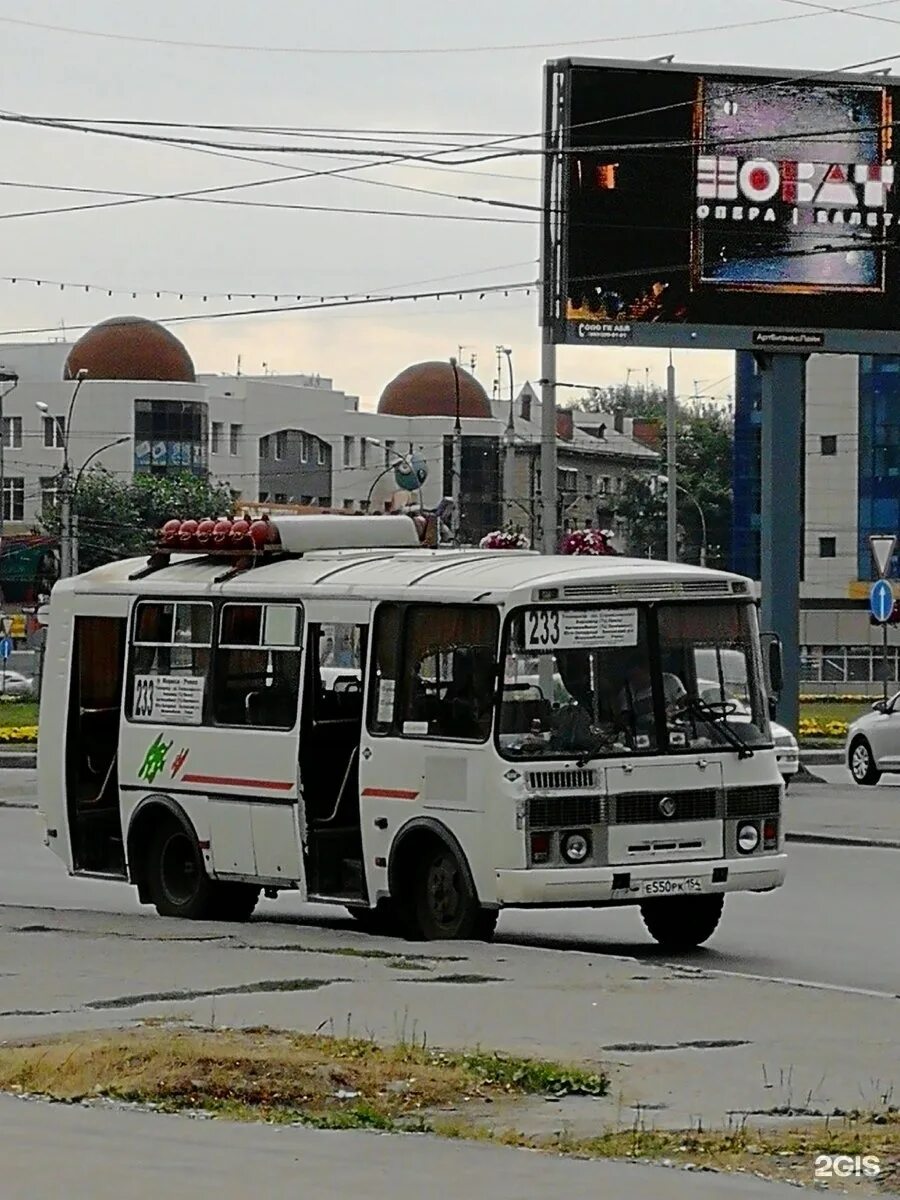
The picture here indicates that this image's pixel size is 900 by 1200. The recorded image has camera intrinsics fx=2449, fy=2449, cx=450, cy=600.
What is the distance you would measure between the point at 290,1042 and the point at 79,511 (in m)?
95.7

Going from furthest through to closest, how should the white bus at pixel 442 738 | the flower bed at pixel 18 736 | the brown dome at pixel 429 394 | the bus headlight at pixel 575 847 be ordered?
the brown dome at pixel 429 394 → the flower bed at pixel 18 736 → the white bus at pixel 442 738 → the bus headlight at pixel 575 847

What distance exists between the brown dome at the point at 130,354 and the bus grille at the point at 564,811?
341ft

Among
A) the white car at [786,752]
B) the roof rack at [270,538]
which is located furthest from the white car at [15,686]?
the roof rack at [270,538]

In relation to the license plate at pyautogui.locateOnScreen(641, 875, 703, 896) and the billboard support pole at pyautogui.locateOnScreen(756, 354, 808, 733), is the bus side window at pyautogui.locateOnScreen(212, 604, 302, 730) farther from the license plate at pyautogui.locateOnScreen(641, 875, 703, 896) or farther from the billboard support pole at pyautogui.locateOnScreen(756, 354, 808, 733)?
the billboard support pole at pyautogui.locateOnScreen(756, 354, 808, 733)

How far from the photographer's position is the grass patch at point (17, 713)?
49.4 meters

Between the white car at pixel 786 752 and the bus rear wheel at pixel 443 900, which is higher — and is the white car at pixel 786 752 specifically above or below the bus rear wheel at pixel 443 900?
below

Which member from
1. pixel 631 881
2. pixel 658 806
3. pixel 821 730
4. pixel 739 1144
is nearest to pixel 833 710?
pixel 821 730

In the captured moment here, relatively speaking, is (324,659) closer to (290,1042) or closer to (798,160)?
(290,1042)

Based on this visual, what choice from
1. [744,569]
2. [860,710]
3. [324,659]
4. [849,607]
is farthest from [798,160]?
[744,569]

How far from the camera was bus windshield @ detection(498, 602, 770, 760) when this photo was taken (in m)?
14.1

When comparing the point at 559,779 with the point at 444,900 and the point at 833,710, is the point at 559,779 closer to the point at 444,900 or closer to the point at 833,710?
the point at 444,900

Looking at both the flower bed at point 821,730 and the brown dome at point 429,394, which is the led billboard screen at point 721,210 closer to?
the flower bed at point 821,730

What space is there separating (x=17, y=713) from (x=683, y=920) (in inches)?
1586

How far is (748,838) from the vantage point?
14500mm
